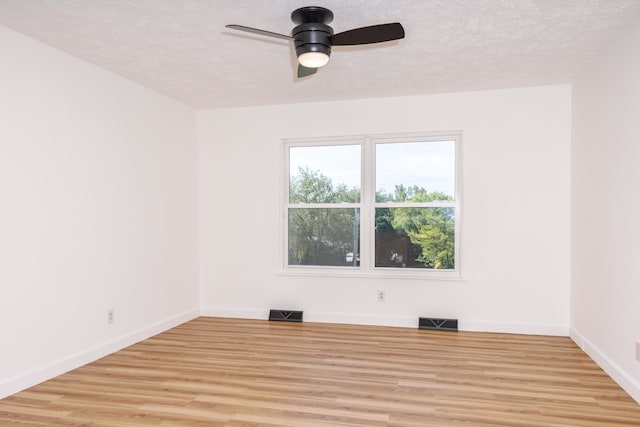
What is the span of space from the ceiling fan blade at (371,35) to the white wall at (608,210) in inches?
65.5

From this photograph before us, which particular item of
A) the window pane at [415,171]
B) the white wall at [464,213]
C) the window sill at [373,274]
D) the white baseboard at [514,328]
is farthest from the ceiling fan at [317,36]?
the white baseboard at [514,328]

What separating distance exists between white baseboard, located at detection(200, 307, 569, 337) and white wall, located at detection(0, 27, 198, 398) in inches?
24.2

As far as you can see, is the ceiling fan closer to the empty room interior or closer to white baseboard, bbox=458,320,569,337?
the empty room interior

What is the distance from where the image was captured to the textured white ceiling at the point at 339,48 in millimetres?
2508

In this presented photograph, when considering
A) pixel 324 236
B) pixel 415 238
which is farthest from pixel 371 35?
pixel 324 236

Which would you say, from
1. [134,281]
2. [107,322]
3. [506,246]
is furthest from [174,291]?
[506,246]

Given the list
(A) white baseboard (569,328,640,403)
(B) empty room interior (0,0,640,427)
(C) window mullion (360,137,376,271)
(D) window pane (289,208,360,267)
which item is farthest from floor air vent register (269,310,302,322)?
(A) white baseboard (569,328,640,403)

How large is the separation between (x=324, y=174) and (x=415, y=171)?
103 cm

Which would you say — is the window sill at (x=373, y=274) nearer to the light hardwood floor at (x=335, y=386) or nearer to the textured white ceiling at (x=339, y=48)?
the light hardwood floor at (x=335, y=386)

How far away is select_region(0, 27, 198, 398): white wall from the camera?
9.26 ft

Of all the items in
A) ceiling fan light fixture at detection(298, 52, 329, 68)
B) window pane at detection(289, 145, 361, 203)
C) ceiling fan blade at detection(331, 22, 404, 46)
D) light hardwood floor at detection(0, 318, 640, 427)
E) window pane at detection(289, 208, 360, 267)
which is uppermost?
ceiling fan blade at detection(331, 22, 404, 46)

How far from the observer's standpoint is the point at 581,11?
2.55 m

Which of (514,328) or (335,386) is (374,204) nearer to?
(514,328)

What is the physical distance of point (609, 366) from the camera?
3074mm
